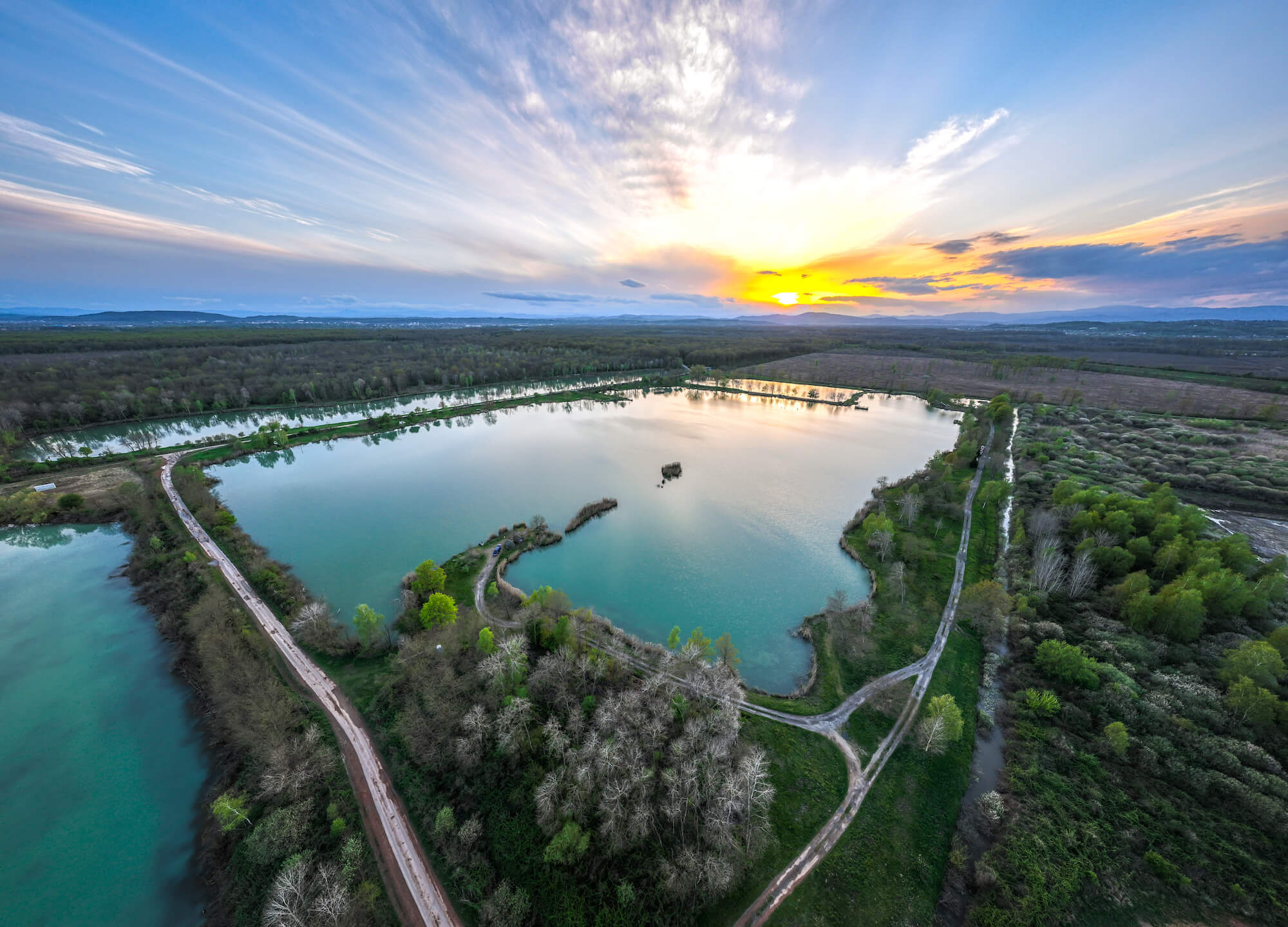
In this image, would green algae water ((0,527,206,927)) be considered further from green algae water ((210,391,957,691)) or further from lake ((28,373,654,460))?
lake ((28,373,654,460))

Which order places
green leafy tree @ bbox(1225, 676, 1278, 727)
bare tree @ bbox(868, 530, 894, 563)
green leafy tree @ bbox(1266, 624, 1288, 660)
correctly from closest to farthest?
1. green leafy tree @ bbox(1225, 676, 1278, 727)
2. green leafy tree @ bbox(1266, 624, 1288, 660)
3. bare tree @ bbox(868, 530, 894, 563)

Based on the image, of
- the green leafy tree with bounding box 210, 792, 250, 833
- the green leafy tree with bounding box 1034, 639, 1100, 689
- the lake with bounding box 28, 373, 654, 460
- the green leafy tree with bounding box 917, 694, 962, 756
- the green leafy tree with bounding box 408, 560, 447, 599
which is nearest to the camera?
the green leafy tree with bounding box 210, 792, 250, 833

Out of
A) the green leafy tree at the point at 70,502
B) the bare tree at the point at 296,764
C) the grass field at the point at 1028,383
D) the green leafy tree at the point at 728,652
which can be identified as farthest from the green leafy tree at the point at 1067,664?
the grass field at the point at 1028,383

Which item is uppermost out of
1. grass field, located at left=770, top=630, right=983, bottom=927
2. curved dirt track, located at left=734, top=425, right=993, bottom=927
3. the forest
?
the forest

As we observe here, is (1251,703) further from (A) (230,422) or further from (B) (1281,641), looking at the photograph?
(A) (230,422)

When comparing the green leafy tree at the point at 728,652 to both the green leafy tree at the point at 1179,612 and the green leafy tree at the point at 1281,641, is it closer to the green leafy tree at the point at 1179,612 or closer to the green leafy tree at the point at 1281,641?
the green leafy tree at the point at 1179,612

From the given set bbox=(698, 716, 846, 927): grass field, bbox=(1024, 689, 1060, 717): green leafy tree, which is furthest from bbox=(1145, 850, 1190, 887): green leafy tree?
bbox=(698, 716, 846, 927): grass field

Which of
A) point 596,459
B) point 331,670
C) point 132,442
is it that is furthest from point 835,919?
point 132,442
